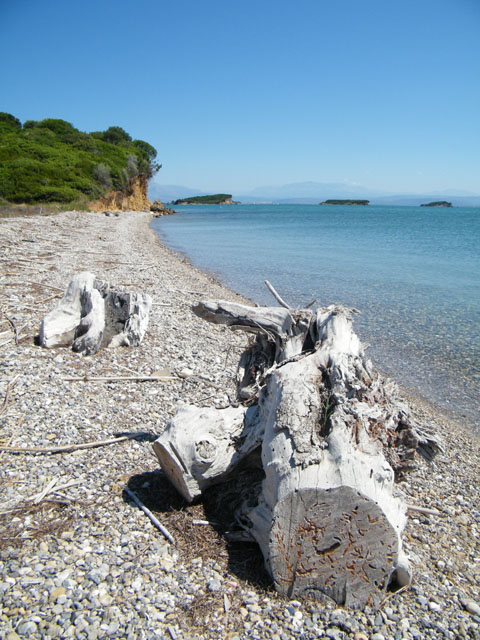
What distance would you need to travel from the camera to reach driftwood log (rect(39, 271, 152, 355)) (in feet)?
25.2

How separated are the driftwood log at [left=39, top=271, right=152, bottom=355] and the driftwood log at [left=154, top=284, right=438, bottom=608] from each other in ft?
12.3

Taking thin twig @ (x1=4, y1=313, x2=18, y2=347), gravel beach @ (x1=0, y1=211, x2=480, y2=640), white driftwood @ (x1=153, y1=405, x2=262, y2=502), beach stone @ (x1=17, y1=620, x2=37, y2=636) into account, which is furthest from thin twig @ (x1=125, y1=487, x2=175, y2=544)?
thin twig @ (x1=4, y1=313, x2=18, y2=347)

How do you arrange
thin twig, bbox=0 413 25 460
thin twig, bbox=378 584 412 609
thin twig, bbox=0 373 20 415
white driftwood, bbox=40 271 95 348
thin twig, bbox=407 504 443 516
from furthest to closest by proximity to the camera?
white driftwood, bbox=40 271 95 348 → thin twig, bbox=0 373 20 415 → thin twig, bbox=0 413 25 460 → thin twig, bbox=407 504 443 516 → thin twig, bbox=378 584 412 609

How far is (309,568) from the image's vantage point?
3105 mm

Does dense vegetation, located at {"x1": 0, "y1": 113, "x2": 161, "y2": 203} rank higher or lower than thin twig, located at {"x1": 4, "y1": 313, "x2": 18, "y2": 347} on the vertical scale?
higher

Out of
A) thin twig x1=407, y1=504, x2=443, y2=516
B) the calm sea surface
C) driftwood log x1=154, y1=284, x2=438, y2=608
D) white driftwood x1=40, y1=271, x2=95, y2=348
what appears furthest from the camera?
the calm sea surface

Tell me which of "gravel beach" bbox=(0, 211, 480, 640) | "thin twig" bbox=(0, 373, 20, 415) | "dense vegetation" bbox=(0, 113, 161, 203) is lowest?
"gravel beach" bbox=(0, 211, 480, 640)

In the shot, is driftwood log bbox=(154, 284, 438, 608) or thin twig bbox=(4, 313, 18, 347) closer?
driftwood log bbox=(154, 284, 438, 608)

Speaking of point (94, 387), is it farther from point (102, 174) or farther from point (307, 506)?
point (102, 174)

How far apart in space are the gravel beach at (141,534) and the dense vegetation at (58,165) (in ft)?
113

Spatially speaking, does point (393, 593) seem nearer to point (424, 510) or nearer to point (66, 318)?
point (424, 510)

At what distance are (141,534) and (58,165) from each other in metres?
46.6

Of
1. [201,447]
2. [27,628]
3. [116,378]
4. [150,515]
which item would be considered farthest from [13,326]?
[27,628]

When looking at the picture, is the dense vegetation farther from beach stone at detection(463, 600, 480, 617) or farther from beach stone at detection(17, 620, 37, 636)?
beach stone at detection(463, 600, 480, 617)
